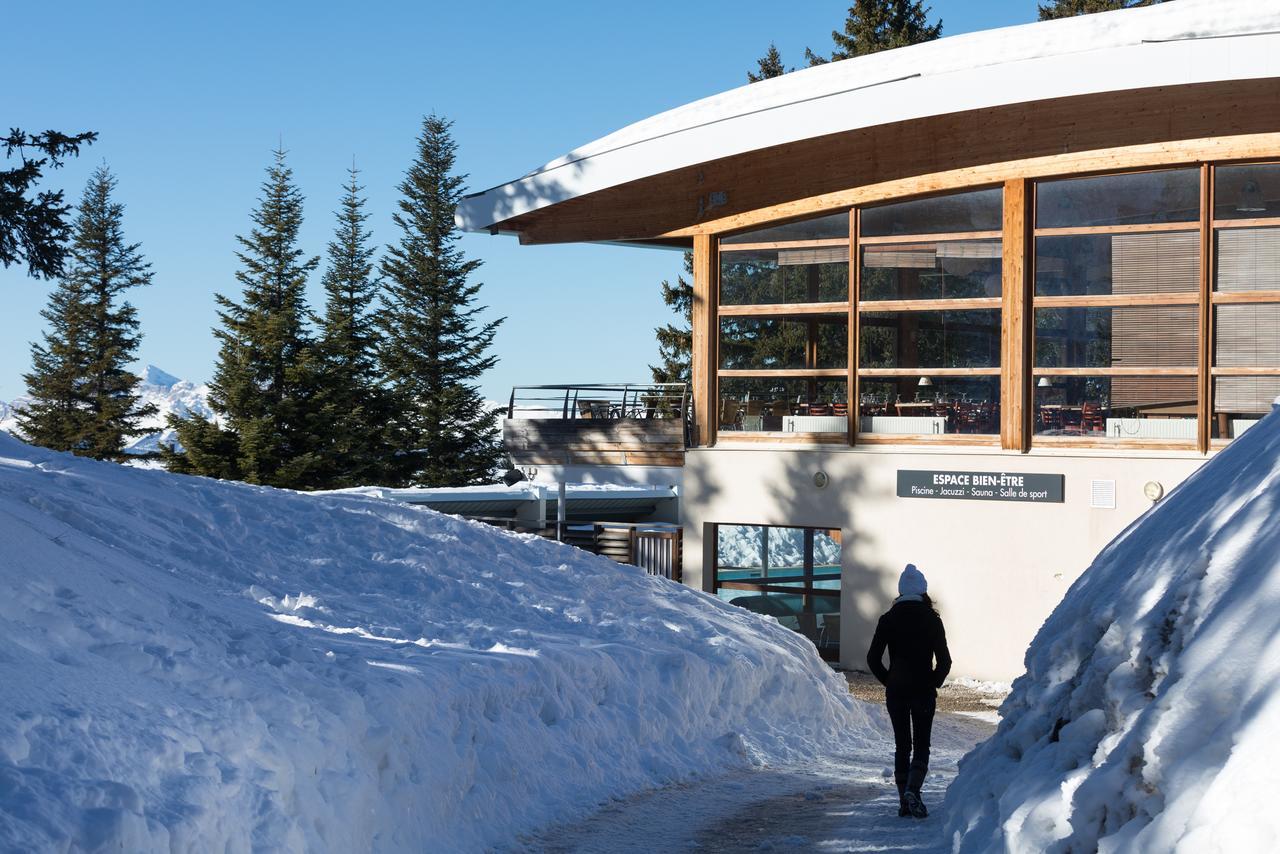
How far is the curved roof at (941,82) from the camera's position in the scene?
17438 millimetres

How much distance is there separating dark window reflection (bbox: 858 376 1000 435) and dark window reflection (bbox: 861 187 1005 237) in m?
2.22

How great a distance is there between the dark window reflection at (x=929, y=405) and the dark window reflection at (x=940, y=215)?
87.5 inches

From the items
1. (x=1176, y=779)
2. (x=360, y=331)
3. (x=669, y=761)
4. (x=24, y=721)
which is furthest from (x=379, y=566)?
(x=360, y=331)

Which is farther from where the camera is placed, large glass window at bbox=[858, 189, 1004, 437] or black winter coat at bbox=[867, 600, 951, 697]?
large glass window at bbox=[858, 189, 1004, 437]

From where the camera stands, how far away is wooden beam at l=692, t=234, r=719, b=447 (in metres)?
22.4

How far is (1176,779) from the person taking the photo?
16.0 ft

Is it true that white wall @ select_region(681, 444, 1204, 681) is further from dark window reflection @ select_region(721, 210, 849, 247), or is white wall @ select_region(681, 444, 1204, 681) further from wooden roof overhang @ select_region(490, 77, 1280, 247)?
wooden roof overhang @ select_region(490, 77, 1280, 247)

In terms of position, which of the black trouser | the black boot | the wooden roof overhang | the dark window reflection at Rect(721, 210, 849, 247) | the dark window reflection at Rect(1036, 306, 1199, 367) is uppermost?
the wooden roof overhang

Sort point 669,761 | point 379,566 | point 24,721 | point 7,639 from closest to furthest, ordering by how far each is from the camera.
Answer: point 24,721 → point 7,639 → point 669,761 → point 379,566

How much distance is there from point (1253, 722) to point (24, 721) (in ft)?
17.2

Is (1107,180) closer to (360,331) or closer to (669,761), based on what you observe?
(669,761)

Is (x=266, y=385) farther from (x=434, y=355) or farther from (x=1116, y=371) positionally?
(x=1116, y=371)

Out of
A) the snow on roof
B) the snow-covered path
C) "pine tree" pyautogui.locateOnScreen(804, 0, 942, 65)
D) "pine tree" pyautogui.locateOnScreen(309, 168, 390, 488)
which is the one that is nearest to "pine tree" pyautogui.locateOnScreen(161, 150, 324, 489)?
"pine tree" pyautogui.locateOnScreen(309, 168, 390, 488)

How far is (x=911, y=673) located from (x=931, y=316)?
11.9 m
